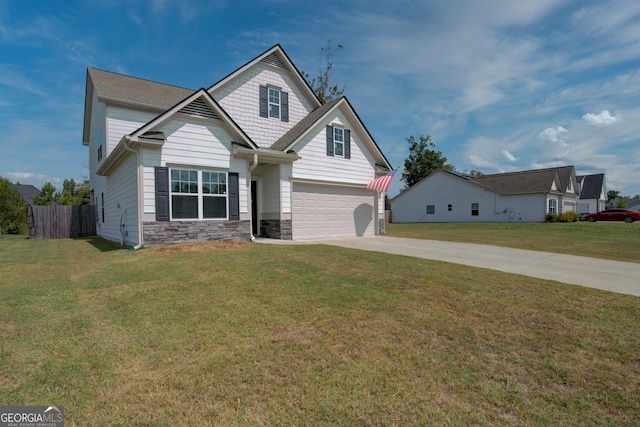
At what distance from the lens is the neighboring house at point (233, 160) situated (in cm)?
973

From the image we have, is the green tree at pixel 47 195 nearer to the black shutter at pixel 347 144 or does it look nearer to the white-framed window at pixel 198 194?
the white-framed window at pixel 198 194

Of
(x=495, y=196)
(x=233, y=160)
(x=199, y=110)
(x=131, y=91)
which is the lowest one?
(x=495, y=196)

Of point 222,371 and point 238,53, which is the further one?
point 238,53

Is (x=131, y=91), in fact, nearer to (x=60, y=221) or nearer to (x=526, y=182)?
(x=60, y=221)

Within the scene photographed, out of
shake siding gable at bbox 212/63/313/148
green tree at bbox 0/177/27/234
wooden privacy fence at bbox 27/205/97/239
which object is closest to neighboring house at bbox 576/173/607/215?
shake siding gable at bbox 212/63/313/148

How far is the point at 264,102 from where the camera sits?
14508mm

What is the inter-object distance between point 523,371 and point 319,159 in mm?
11563

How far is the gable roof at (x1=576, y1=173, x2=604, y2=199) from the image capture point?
40.2 m

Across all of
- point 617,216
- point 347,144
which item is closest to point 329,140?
point 347,144

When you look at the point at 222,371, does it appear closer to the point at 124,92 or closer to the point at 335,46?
the point at 124,92

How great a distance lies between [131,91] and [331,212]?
11286 millimetres

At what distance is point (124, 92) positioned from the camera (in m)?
14.4

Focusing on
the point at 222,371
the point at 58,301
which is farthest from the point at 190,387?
the point at 58,301

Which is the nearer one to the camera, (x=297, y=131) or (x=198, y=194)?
(x=198, y=194)
